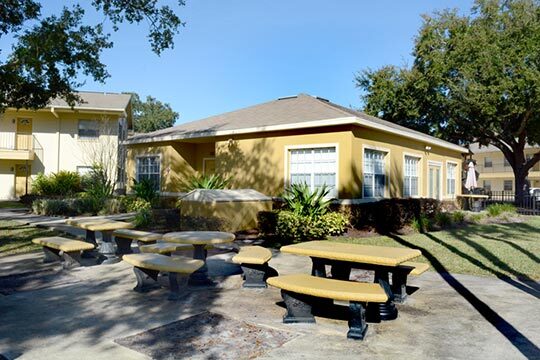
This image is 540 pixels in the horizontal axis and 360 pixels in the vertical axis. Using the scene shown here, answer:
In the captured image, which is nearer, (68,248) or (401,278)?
(401,278)

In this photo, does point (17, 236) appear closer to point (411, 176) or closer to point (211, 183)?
point (211, 183)

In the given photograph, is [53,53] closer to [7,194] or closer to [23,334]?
[23,334]

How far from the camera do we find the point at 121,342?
441 cm

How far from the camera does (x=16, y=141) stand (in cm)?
2808

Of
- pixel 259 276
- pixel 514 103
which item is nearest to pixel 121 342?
pixel 259 276

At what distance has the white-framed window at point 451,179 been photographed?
2228 cm

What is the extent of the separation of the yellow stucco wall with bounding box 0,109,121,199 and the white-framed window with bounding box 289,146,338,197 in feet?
54.6

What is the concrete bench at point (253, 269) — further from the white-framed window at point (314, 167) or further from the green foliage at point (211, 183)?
the green foliage at point (211, 183)

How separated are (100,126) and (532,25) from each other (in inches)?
1043

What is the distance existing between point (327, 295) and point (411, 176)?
14.9 meters

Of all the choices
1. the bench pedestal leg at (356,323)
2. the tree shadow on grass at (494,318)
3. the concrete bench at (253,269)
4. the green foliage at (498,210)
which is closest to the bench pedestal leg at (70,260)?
the concrete bench at (253,269)

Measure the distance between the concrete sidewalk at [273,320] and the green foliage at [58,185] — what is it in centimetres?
1876

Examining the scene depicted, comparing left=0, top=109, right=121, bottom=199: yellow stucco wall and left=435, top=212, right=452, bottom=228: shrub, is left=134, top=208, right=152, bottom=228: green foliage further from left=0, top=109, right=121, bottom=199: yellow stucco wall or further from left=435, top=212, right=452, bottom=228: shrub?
left=0, top=109, right=121, bottom=199: yellow stucco wall

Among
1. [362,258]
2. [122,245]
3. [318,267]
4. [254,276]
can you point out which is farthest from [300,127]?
[362,258]
